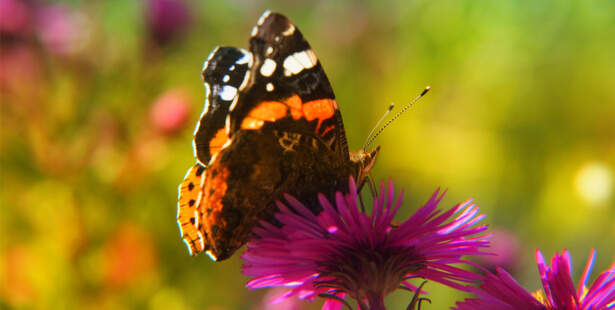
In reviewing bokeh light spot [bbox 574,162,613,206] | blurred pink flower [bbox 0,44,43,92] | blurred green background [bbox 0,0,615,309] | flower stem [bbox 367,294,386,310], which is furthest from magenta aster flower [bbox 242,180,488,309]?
bokeh light spot [bbox 574,162,613,206]

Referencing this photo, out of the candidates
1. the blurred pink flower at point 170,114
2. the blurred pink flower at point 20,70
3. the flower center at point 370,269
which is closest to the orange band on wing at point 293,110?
the flower center at point 370,269

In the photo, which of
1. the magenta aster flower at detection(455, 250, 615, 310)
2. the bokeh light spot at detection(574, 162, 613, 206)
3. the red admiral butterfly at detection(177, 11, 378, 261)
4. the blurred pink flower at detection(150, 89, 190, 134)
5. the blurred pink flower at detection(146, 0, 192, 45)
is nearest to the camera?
the magenta aster flower at detection(455, 250, 615, 310)

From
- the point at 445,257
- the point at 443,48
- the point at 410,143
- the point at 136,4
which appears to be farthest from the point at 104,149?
the point at 443,48

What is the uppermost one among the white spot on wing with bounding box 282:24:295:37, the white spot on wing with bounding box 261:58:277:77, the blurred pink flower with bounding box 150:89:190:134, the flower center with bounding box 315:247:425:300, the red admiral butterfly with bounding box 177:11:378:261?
the blurred pink flower with bounding box 150:89:190:134

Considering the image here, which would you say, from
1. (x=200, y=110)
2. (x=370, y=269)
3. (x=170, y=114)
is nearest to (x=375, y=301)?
(x=370, y=269)

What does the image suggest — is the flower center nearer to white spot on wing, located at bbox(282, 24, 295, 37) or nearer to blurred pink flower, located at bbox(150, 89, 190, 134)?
white spot on wing, located at bbox(282, 24, 295, 37)

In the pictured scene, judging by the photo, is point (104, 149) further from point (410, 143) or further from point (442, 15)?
point (442, 15)
